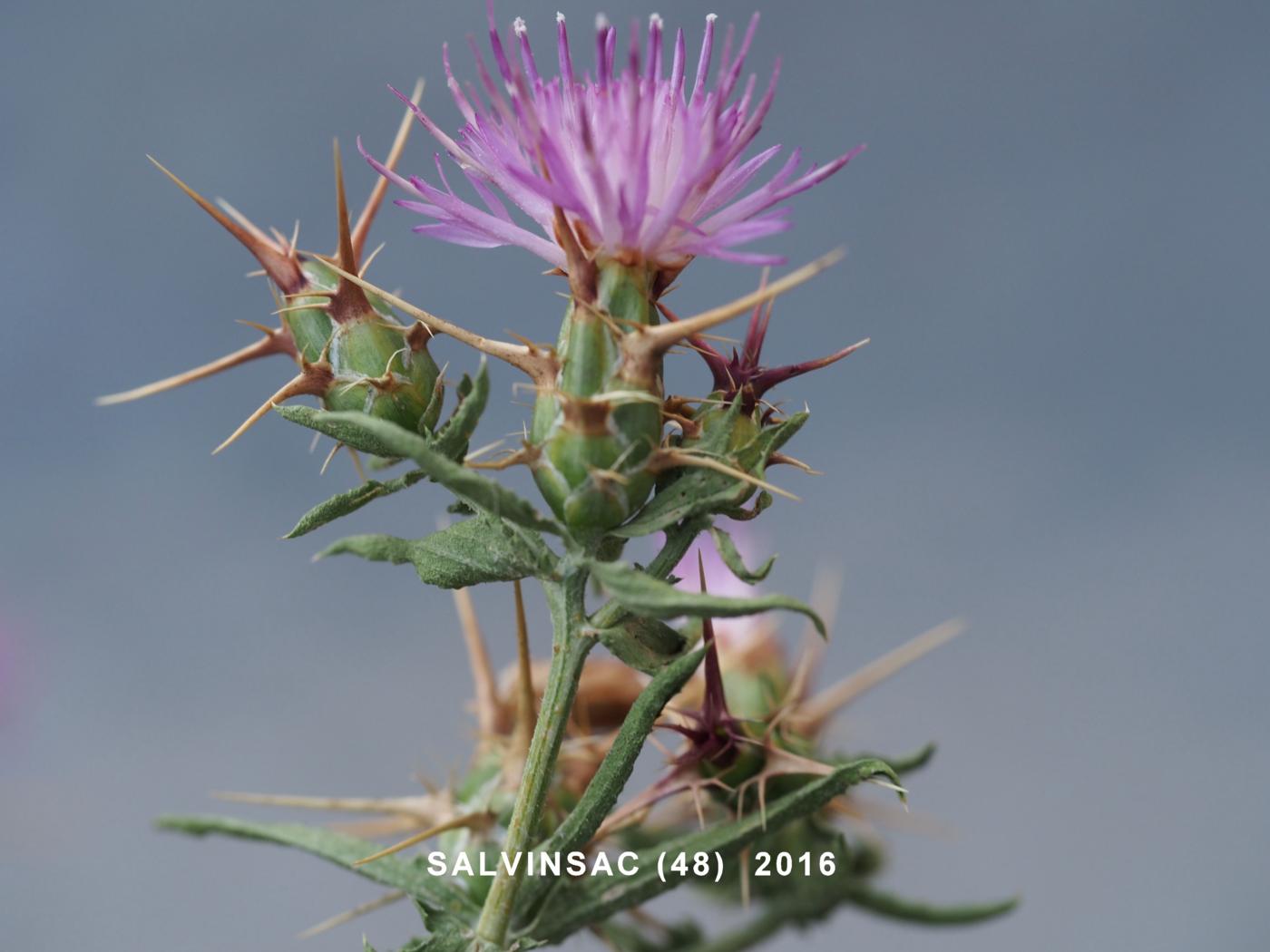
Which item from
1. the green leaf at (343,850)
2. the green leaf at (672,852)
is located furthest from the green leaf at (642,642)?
the green leaf at (343,850)

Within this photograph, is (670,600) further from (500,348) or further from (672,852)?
(672,852)

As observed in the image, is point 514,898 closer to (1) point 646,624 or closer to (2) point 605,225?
(1) point 646,624

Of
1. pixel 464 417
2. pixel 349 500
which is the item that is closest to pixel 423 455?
pixel 464 417

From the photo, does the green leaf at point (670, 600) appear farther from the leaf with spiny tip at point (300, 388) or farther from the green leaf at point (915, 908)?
the green leaf at point (915, 908)

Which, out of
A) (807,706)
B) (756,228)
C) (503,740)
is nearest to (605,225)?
(756,228)

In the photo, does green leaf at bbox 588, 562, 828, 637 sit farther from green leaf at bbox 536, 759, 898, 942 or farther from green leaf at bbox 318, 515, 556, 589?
green leaf at bbox 536, 759, 898, 942

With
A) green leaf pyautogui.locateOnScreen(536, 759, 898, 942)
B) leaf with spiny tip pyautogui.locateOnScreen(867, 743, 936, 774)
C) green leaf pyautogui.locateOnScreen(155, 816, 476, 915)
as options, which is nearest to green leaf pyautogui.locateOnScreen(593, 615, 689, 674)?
green leaf pyautogui.locateOnScreen(536, 759, 898, 942)
